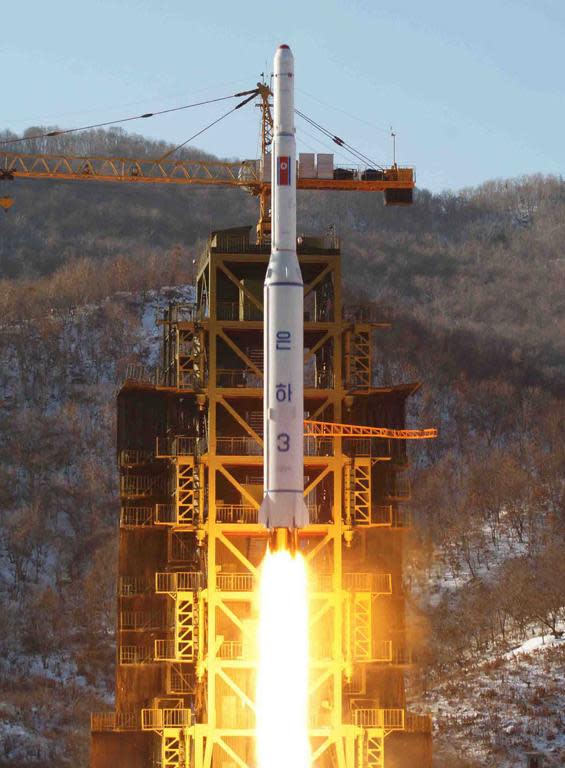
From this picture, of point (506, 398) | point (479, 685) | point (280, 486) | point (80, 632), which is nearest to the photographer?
point (280, 486)

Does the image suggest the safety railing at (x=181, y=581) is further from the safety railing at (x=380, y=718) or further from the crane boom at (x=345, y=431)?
the safety railing at (x=380, y=718)

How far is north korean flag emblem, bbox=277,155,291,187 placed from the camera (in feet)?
201

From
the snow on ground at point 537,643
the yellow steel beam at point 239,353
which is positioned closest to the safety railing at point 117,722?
the yellow steel beam at point 239,353

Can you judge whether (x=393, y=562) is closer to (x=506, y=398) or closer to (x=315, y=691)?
(x=315, y=691)

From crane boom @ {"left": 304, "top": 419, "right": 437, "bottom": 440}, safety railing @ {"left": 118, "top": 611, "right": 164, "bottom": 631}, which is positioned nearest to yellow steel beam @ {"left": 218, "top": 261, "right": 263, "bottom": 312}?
crane boom @ {"left": 304, "top": 419, "right": 437, "bottom": 440}

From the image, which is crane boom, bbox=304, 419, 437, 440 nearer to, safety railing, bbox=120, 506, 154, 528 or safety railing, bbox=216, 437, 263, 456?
safety railing, bbox=216, 437, 263, 456

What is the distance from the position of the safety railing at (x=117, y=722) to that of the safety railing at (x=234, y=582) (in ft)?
30.2

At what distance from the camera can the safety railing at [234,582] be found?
3044 inches

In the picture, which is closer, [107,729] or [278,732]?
[278,732]

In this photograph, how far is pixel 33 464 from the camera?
16725 cm

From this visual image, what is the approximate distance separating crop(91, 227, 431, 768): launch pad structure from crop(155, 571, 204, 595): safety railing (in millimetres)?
118

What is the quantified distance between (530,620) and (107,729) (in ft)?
179

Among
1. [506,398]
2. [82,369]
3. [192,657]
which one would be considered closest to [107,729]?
[192,657]

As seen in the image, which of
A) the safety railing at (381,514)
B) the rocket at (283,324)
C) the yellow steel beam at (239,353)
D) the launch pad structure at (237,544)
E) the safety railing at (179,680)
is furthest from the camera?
the safety railing at (381,514)
